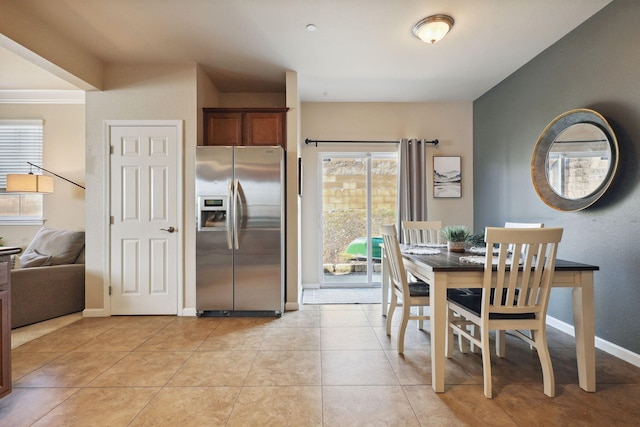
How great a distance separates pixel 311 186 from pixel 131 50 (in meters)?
2.64

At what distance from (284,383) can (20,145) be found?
494cm

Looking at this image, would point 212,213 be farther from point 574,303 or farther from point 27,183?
point 574,303

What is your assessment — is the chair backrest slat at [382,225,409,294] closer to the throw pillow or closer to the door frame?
the door frame

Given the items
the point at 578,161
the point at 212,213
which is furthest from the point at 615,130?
the point at 212,213

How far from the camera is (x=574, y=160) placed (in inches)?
106

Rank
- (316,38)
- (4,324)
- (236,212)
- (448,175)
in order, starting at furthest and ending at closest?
(448,175) < (236,212) < (316,38) < (4,324)

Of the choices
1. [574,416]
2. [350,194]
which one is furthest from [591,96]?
[350,194]

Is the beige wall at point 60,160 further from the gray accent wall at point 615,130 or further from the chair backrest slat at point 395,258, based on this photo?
the gray accent wall at point 615,130

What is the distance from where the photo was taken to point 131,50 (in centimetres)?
307

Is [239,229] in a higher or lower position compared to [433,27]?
lower

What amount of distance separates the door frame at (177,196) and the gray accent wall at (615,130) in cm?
377

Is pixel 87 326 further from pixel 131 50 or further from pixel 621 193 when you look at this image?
pixel 621 193

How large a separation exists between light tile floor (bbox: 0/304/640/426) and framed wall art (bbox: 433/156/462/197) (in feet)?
7.26

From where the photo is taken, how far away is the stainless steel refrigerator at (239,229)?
327 cm
